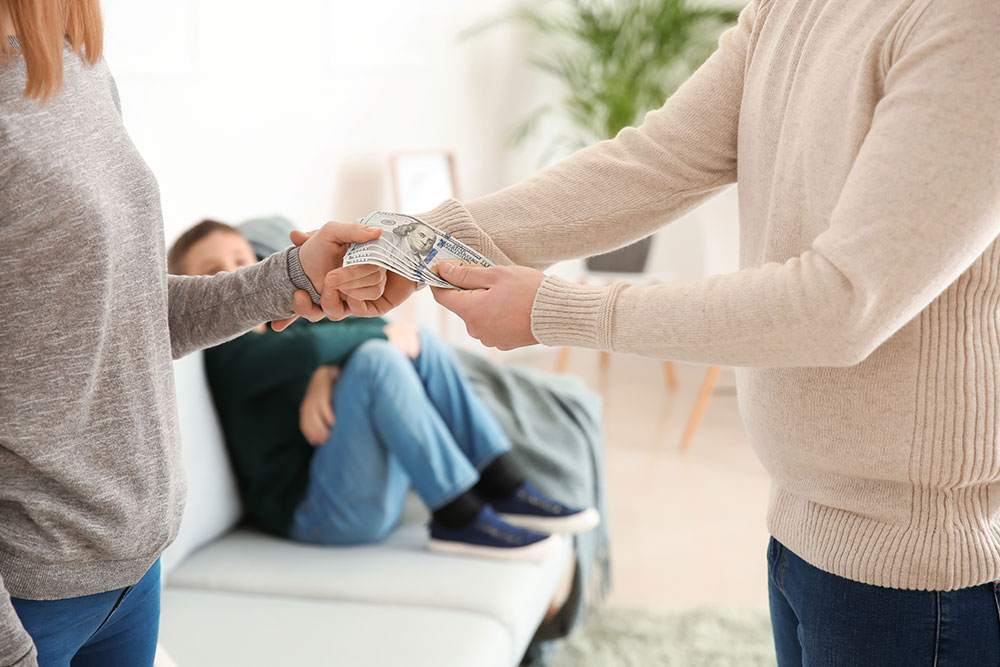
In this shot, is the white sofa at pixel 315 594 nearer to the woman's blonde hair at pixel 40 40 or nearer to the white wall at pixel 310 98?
the white wall at pixel 310 98

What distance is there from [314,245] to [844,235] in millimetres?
641

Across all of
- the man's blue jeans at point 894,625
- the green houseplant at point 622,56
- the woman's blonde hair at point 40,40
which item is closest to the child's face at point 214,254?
the woman's blonde hair at point 40,40

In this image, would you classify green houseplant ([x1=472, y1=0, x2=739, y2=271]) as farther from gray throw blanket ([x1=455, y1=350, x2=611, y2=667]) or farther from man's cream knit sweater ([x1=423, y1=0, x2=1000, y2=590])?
man's cream knit sweater ([x1=423, y1=0, x2=1000, y2=590])

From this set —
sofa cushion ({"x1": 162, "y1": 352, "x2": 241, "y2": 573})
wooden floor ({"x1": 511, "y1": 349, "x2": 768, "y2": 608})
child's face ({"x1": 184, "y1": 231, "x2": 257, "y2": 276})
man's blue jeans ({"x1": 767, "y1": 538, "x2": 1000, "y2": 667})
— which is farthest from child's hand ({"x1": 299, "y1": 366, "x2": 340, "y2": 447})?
man's blue jeans ({"x1": 767, "y1": 538, "x2": 1000, "y2": 667})

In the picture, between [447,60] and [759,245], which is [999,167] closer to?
[759,245]

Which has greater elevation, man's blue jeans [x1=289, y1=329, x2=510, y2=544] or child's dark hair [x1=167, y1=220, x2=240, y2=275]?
child's dark hair [x1=167, y1=220, x2=240, y2=275]

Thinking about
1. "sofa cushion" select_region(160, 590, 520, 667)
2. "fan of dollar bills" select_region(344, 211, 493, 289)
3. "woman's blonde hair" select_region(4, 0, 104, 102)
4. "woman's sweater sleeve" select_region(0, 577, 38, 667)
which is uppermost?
"woman's blonde hair" select_region(4, 0, 104, 102)

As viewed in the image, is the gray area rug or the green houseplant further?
the green houseplant

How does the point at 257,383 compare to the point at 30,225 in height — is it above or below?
below

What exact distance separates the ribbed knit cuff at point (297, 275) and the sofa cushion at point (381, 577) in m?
0.86

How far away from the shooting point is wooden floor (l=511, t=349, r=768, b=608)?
270cm

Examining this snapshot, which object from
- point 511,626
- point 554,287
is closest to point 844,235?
point 554,287

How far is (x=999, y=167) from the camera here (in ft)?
2.46

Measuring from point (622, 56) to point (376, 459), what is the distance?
2871 millimetres
